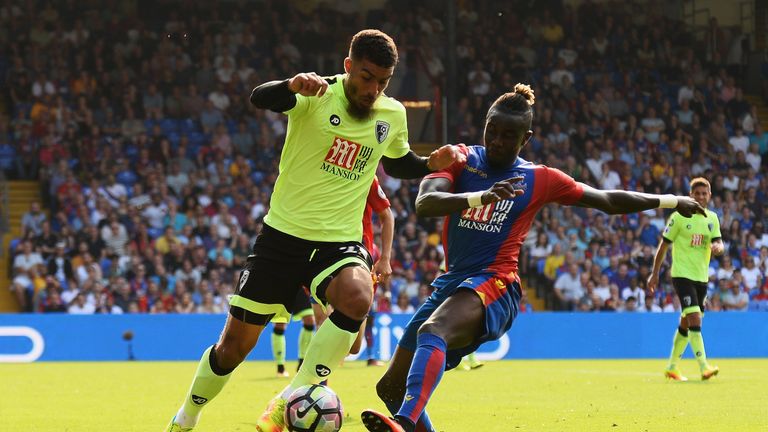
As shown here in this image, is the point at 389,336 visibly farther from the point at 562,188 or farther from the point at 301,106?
the point at 301,106

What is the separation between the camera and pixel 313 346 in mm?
7043

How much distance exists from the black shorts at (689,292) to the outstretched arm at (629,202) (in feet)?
26.9

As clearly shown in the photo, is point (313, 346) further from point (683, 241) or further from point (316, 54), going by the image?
point (316, 54)

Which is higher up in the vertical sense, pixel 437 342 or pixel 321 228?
pixel 321 228

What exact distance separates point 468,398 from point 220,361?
5.65 meters

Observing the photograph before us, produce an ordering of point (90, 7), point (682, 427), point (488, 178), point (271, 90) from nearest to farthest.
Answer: point (271, 90) < point (488, 178) < point (682, 427) < point (90, 7)

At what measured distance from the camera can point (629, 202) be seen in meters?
7.48

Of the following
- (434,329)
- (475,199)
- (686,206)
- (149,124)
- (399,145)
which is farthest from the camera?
(149,124)

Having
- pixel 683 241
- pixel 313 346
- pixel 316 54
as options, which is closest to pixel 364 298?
pixel 313 346

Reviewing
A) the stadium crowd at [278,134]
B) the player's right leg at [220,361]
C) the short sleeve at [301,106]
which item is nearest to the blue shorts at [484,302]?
the player's right leg at [220,361]

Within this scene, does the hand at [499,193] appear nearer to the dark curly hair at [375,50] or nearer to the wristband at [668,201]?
the dark curly hair at [375,50]

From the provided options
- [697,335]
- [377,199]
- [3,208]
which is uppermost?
[377,199]

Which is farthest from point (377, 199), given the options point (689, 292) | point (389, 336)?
point (389, 336)

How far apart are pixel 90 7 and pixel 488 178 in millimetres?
21932
